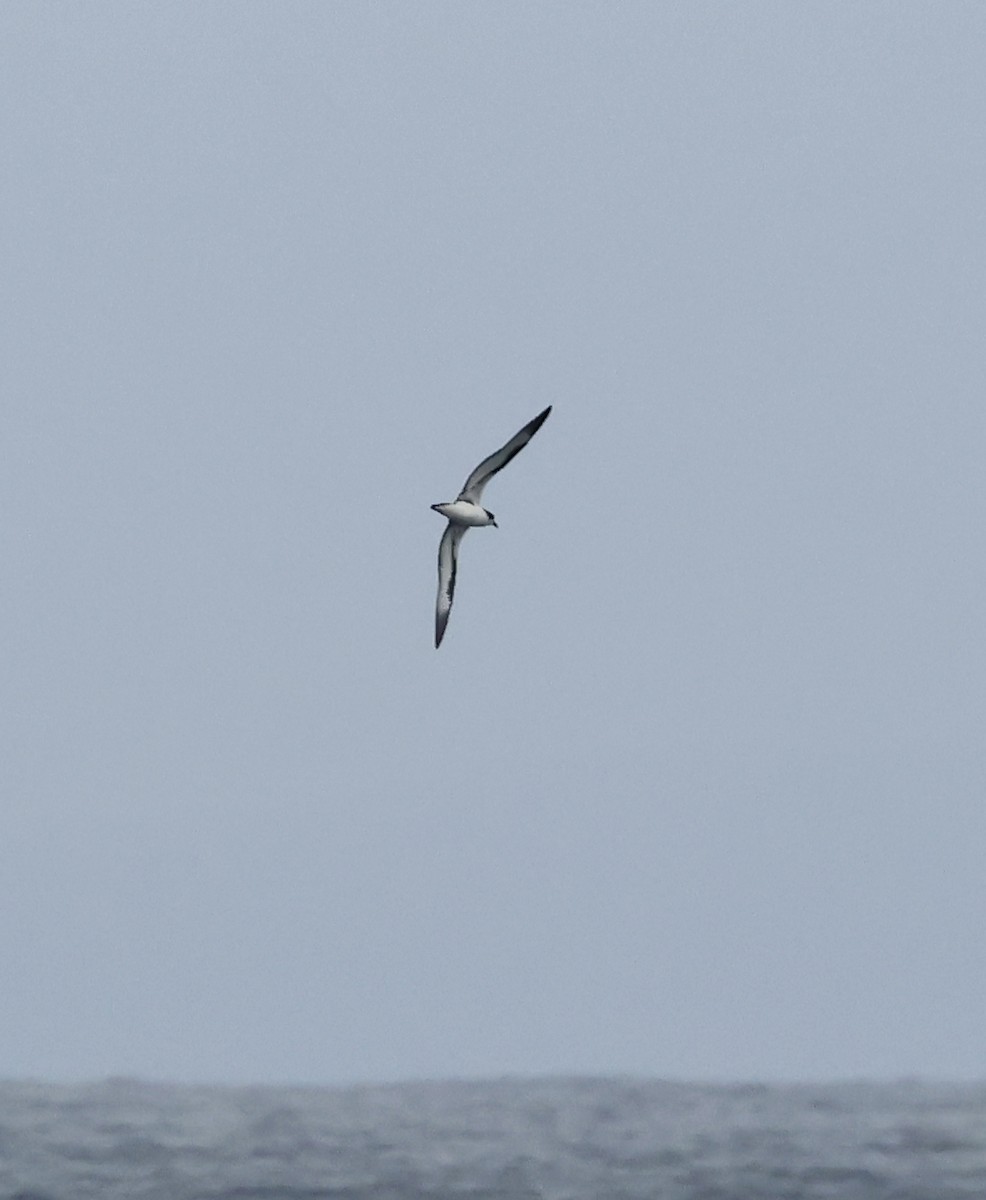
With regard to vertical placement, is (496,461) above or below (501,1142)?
above

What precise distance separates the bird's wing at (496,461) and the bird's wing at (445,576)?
124 centimetres

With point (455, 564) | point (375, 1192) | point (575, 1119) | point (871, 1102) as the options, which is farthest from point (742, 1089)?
point (455, 564)

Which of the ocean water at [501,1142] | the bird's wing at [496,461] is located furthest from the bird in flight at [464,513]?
the ocean water at [501,1142]

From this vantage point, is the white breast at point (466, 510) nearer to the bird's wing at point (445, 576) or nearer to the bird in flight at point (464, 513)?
the bird in flight at point (464, 513)

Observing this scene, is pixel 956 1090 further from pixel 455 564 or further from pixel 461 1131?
pixel 455 564

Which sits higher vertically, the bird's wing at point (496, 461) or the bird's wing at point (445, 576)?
the bird's wing at point (496, 461)

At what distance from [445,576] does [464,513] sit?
2278 millimetres

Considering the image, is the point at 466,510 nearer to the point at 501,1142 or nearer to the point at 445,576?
the point at 445,576

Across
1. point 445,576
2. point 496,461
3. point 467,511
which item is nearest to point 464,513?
point 467,511

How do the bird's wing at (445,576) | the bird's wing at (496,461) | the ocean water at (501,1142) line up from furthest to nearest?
1. the ocean water at (501,1142)
2. the bird's wing at (445,576)
3. the bird's wing at (496,461)

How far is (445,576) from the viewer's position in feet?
93.4

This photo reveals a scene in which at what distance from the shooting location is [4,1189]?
3466cm

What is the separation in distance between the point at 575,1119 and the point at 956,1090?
12227 mm

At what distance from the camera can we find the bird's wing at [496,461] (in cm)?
2456
